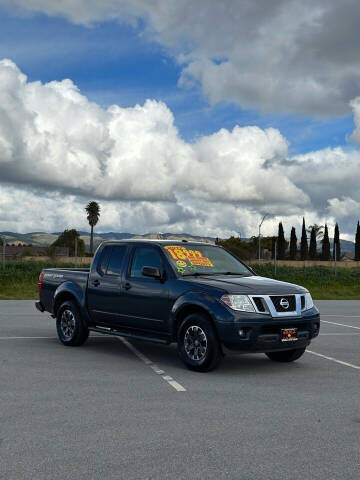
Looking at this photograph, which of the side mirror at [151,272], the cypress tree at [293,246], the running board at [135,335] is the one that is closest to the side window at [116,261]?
the running board at [135,335]

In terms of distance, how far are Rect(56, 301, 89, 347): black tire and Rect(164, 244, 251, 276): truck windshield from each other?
232 centimetres

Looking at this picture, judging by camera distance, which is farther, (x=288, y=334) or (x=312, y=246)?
(x=312, y=246)

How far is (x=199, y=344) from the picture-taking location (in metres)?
8.17

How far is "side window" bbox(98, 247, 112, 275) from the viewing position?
10.1 m

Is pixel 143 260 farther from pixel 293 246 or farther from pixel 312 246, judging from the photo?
pixel 312 246

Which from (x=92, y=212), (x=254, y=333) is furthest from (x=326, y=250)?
(x=254, y=333)

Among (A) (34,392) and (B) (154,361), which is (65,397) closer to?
(A) (34,392)

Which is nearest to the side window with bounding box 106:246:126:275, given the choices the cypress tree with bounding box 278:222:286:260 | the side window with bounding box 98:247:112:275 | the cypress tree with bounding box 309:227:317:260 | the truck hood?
the side window with bounding box 98:247:112:275

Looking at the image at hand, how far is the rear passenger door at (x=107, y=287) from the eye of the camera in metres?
9.61

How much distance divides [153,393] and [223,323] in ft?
5.07

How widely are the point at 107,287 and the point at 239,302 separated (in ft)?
9.00

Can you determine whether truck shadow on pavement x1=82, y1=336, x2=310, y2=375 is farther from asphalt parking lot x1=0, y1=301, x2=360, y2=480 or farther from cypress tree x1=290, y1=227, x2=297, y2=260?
cypress tree x1=290, y1=227, x2=297, y2=260

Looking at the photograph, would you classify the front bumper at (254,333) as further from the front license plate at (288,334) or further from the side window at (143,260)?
the side window at (143,260)

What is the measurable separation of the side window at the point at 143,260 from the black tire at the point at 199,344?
51.9 inches
